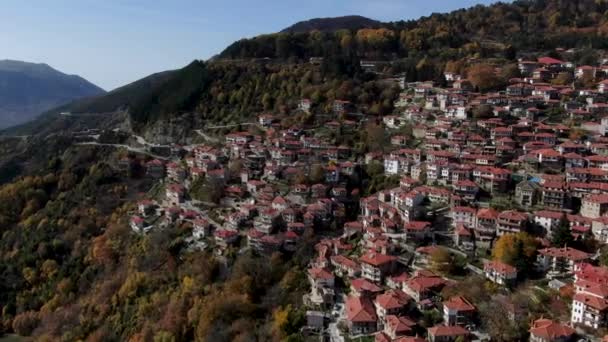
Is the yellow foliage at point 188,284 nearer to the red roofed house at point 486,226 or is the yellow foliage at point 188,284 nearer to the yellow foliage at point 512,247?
Answer: the red roofed house at point 486,226

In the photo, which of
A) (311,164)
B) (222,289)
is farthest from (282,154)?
(222,289)

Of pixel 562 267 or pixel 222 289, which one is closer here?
pixel 562 267

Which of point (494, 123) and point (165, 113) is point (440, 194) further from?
point (165, 113)

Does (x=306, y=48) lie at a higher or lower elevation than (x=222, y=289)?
higher

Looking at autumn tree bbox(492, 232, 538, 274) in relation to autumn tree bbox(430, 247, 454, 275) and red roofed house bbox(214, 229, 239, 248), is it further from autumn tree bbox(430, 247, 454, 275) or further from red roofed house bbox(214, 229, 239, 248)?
red roofed house bbox(214, 229, 239, 248)

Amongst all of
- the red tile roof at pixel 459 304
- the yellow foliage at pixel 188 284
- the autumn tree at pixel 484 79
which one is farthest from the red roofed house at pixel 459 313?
the autumn tree at pixel 484 79

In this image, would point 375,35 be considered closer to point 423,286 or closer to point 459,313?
point 423,286
